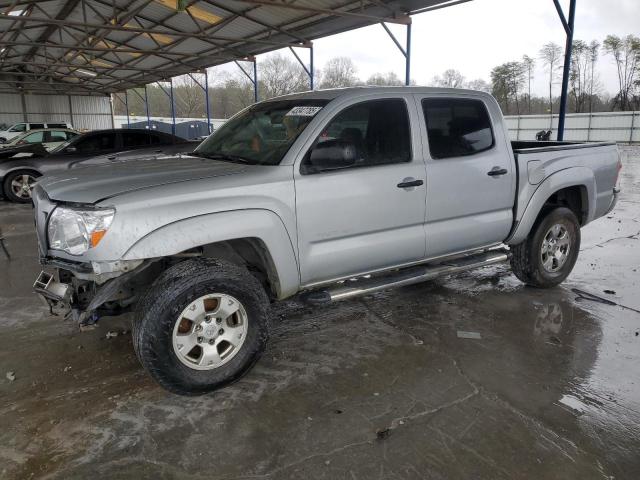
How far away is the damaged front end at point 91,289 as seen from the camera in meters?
2.83

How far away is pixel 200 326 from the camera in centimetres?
304

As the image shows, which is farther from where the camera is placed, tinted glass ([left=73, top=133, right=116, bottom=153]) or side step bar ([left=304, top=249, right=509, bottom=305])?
tinted glass ([left=73, top=133, right=116, bottom=153])

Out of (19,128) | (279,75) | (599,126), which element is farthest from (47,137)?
(279,75)

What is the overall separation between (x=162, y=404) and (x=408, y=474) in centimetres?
157

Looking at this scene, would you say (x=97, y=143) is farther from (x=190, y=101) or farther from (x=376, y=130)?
(x=190, y=101)

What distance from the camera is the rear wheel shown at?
10570 mm

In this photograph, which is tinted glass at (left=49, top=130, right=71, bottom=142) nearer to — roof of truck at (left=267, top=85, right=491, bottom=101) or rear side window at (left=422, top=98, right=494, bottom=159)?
roof of truck at (left=267, top=85, right=491, bottom=101)

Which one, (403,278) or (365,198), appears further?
(403,278)

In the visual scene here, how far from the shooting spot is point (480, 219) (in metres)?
4.24

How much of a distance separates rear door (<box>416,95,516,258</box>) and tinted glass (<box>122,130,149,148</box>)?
8.33 m

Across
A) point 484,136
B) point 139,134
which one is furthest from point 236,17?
point 484,136

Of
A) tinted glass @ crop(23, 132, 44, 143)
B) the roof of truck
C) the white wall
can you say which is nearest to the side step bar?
the roof of truck

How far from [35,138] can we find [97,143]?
9.19 m

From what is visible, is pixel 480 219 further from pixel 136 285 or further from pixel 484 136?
pixel 136 285
